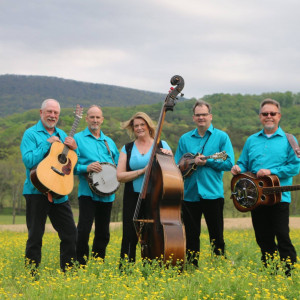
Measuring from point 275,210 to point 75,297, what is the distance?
273 cm

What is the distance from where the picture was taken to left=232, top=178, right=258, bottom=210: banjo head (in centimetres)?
561

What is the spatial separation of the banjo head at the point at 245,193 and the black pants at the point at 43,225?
7.27ft

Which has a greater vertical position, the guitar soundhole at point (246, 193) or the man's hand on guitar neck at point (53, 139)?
the man's hand on guitar neck at point (53, 139)

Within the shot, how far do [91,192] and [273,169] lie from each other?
260 cm

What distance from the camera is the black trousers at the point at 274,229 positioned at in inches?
221

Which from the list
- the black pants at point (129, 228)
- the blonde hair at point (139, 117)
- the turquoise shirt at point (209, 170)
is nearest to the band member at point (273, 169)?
the turquoise shirt at point (209, 170)

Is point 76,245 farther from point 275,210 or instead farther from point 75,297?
point 275,210

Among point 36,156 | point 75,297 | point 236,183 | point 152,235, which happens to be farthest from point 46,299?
point 236,183

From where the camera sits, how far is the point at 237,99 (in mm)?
148875

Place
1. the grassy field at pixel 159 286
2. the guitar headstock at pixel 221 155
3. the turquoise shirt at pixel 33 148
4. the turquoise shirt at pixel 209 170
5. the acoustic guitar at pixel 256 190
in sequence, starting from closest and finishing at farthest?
the grassy field at pixel 159 286
the acoustic guitar at pixel 256 190
the turquoise shirt at pixel 33 148
the guitar headstock at pixel 221 155
the turquoise shirt at pixel 209 170

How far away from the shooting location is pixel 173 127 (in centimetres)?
10981

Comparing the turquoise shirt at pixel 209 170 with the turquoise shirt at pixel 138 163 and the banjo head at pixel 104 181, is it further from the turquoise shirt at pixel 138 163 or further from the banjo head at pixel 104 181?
the banjo head at pixel 104 181

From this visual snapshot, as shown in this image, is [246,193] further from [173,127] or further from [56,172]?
[173,127]

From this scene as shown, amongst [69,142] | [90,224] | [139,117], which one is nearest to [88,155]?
[69,142]
